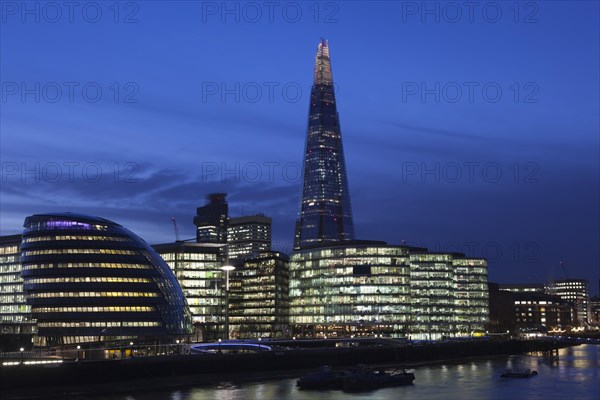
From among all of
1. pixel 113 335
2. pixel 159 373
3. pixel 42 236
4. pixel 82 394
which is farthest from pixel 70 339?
pixel 82 394

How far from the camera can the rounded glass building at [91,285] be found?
532 ft

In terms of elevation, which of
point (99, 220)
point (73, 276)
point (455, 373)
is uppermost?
point (99, 220)

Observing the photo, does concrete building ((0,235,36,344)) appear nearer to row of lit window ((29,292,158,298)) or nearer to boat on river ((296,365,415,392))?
row of lit window ((29,292,158,298))

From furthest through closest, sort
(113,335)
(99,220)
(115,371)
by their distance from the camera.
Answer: (99,220), (113,335), (115,371)

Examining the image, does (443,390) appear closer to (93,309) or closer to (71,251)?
(93,309)

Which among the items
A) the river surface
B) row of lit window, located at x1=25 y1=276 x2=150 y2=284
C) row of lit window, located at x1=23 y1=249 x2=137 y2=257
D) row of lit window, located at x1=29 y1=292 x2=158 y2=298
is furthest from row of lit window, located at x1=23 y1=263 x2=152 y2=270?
the river surface

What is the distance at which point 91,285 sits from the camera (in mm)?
164000

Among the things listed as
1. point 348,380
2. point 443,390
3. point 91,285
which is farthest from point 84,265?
point 443,390

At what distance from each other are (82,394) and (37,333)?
78982 mm

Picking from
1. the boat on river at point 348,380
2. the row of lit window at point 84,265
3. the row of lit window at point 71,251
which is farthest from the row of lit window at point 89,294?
the boat on river at point 348,380

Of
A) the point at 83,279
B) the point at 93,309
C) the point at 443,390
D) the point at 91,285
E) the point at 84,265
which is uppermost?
the point at 84,265

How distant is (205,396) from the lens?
92062 millimetres

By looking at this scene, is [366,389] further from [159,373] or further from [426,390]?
[159,373]

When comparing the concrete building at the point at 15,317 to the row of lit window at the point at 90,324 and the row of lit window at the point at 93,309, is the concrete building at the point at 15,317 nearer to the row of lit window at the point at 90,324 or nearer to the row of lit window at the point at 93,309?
the row of lit window at the point at 90,324
